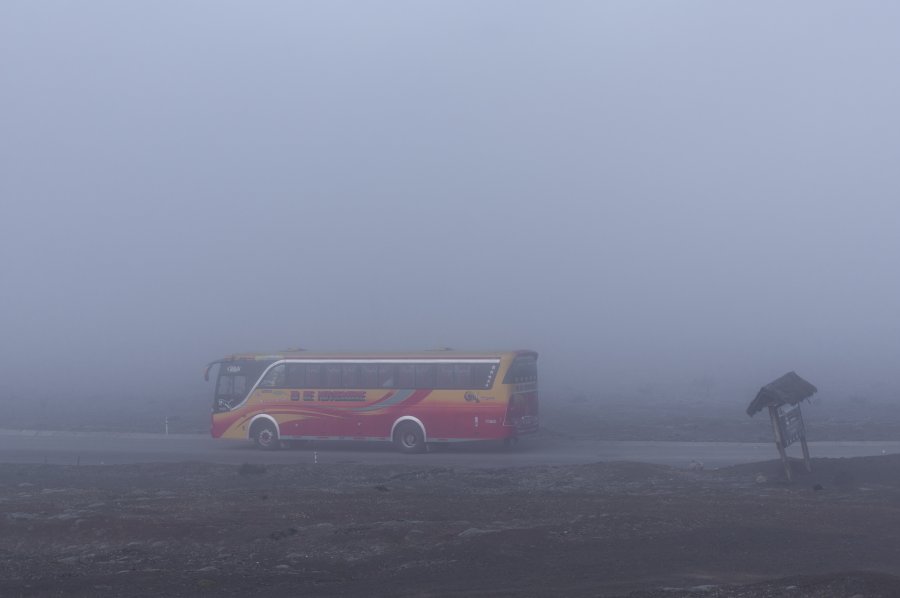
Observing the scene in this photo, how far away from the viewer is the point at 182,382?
102m

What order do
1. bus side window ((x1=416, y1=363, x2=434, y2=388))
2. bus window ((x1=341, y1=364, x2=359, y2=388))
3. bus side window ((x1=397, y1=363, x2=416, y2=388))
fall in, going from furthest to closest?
bus window ((x1=341, y1=364, x2=359, y2=388)) < bus side window ((x1=397, y1=363, x2=416, y2=388)) < bus side window ((x1=416, y1=363, x2=434, y2=388))

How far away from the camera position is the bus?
3259 centimetres

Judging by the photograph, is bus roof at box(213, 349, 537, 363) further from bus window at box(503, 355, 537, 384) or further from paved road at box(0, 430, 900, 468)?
paved road at box(0, 430, 900, 468)

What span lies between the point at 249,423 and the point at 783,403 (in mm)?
19477

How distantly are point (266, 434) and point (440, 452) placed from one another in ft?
20.5

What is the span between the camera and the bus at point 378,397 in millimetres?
32594

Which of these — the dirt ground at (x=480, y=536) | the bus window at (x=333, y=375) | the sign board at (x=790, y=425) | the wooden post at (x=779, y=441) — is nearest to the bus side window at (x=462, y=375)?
the bus window at (x=333, y=375)

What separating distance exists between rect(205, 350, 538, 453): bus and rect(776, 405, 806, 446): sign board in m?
10.5

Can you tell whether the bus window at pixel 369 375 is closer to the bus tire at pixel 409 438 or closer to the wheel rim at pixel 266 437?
the bus tire at pixel 409 438

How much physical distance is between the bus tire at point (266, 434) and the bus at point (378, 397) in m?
0.04

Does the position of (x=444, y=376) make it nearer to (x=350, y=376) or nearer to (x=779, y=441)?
(x=350, y=376)

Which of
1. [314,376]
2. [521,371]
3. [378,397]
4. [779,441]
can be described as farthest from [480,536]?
[314,376]

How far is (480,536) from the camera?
16297mm

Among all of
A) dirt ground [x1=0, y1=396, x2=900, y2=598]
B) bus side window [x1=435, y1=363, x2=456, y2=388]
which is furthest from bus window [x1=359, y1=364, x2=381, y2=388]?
dirt ground [x1=0, y1=396, x2=900, y2=598]
